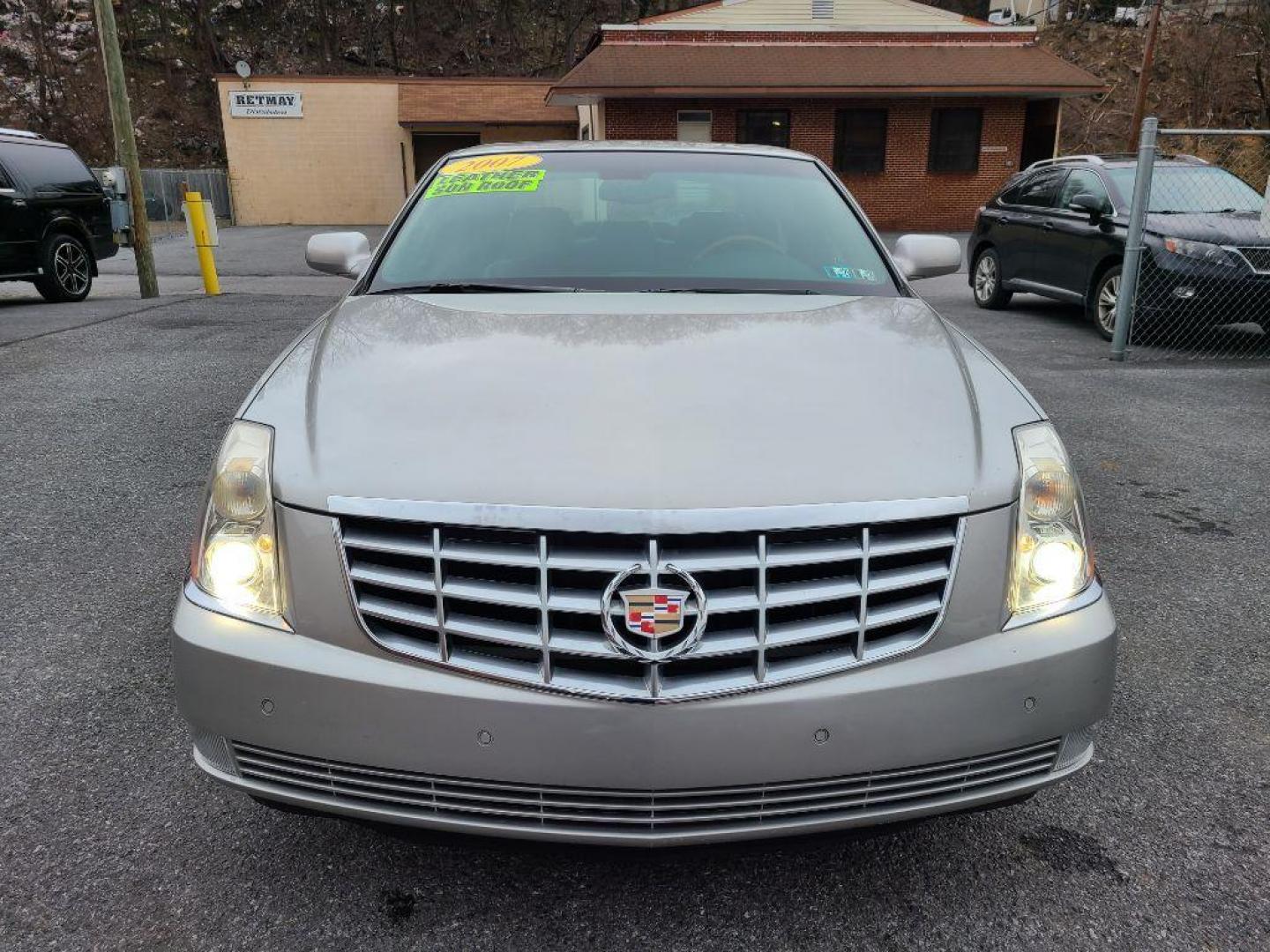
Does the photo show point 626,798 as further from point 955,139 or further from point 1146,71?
point 1146,71

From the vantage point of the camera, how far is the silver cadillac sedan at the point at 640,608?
1.67 m

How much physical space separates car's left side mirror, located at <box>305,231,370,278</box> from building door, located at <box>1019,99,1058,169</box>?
26.6 metres

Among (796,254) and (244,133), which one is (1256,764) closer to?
(796,254)

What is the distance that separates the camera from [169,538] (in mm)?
4078

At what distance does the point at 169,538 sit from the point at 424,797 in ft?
9.25

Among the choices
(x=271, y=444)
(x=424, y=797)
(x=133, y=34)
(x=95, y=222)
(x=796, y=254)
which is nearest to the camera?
(x=424, y=797)

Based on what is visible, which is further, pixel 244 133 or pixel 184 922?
pixel 244 133

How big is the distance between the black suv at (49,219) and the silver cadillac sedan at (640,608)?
36.2ft

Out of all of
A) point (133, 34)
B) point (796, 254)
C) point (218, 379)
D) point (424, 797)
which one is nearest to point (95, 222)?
point (218, 379)

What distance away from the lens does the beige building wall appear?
3050cm

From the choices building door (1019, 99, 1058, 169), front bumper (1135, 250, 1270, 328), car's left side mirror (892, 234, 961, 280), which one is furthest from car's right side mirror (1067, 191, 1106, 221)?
building door (1019, 99, 1058, 169)

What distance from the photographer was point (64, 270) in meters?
11.6

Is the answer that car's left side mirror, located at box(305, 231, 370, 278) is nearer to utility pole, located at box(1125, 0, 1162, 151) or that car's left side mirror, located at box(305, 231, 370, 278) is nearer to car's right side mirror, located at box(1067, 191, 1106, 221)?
car's right side mirror, located at box(1067, 191, 1106, 221)

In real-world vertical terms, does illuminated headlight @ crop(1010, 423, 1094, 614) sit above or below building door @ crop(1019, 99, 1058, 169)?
above
